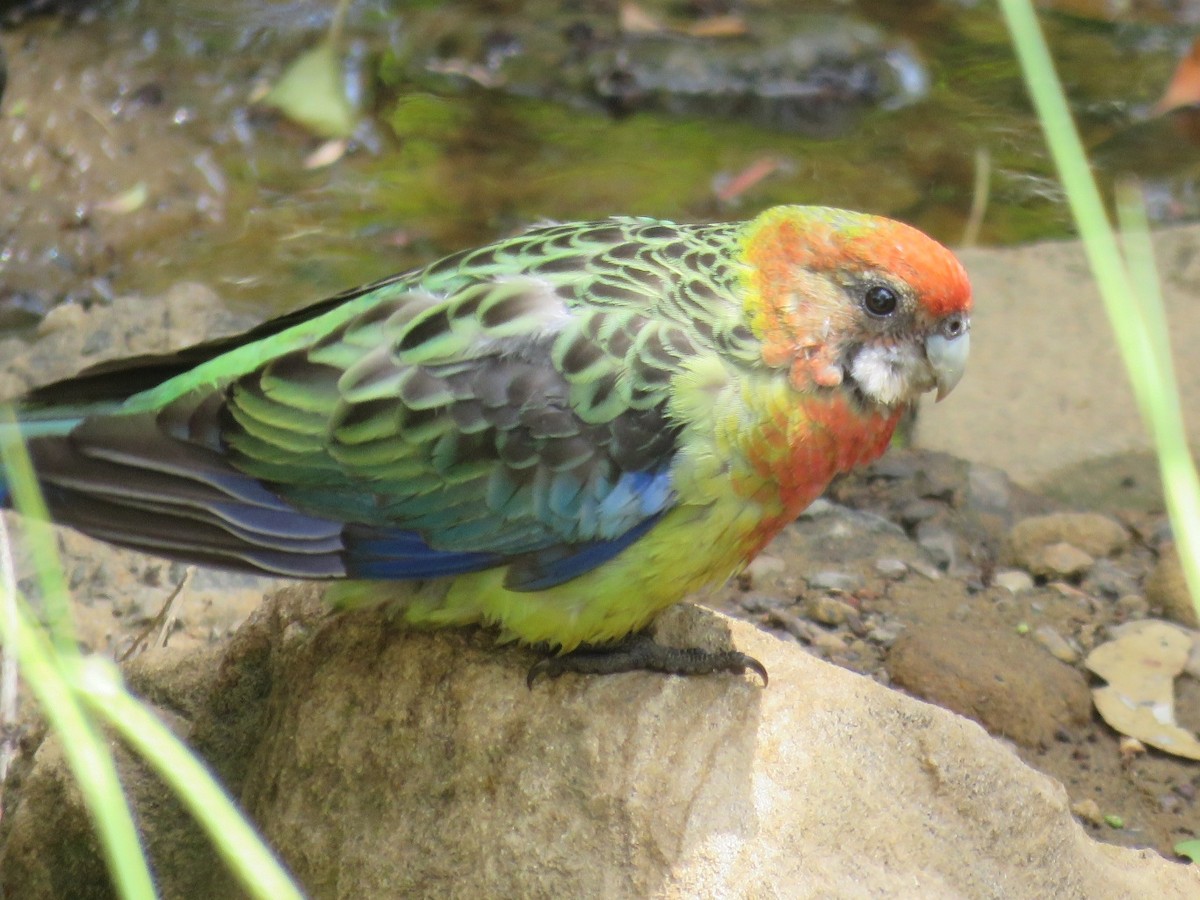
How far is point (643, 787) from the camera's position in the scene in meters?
3.00

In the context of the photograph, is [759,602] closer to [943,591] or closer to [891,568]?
[891,568]

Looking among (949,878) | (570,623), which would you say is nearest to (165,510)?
(570,623)

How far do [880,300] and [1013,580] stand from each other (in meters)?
2.04

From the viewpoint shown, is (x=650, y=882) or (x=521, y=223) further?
(x=521, y=223)

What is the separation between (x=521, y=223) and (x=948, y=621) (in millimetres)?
3800

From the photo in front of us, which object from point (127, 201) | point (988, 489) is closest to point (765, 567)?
point (988, 489)

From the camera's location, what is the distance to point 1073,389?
5918mm

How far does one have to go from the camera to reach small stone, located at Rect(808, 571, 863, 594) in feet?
15.1

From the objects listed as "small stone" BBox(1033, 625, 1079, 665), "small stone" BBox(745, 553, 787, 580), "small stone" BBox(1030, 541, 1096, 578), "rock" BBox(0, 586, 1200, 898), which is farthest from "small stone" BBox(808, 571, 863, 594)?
"rock" BBox(0, 586, 1200, 898)

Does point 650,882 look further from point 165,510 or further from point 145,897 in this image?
point 145,897

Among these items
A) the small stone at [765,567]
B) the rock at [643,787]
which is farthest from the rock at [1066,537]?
the rock at [643,787]

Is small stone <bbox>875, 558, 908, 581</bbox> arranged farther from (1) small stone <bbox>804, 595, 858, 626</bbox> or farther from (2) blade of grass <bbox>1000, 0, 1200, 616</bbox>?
(2) blade of grass <bbox>1000, 0, 1200, 616</bbox>

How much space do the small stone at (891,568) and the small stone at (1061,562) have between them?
52 centimetres

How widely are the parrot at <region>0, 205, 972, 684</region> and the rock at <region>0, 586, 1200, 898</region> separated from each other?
18 centimetres
